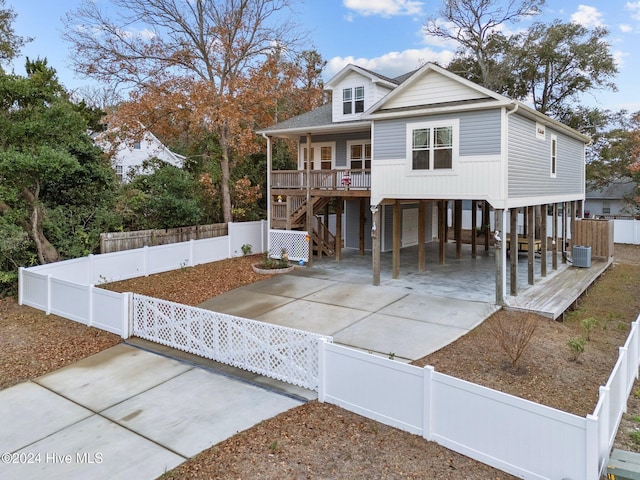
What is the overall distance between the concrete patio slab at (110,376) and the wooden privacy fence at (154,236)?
6.58 m

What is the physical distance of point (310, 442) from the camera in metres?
5.27

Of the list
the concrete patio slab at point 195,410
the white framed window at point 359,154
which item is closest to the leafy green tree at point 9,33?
the white framed window at point 359,154

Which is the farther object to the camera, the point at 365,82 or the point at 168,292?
the point at 365,82

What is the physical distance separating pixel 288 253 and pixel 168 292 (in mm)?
5257

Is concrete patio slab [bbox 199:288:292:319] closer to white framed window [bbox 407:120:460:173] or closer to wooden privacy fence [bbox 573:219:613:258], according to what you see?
white framed window [bbox 407:120:460:173]

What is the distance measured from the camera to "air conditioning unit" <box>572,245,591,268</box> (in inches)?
642

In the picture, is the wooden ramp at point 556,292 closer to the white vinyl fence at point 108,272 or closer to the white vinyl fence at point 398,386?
the white vinyl fence at point 398,386

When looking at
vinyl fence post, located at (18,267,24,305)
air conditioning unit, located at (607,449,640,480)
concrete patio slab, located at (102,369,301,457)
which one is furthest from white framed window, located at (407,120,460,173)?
vinyl fence post, located at (18,267,24,305)

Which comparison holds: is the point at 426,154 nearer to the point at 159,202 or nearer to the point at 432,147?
the point at 432,147

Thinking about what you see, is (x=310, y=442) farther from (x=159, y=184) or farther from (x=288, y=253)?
(x=159, y=184)

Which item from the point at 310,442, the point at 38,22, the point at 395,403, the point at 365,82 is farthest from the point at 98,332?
the point at 38,22

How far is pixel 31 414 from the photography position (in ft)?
20.7

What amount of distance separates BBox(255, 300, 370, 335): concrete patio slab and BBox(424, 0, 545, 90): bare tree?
25842mm

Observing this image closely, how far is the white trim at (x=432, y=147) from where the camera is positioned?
12.0 meters
